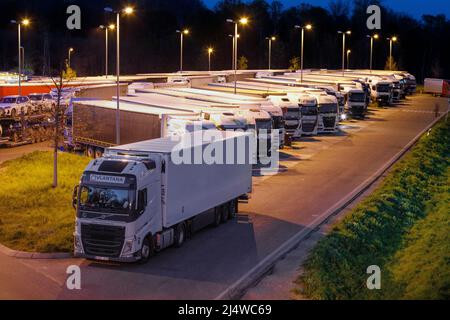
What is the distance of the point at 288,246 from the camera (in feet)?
69.7

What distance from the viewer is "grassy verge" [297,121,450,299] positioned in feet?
54.3

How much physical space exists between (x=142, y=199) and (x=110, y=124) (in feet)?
58.5

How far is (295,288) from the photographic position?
17.0 meters

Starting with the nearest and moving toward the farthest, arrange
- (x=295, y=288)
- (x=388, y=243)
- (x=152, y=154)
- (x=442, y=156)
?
(x=295, y=288), (x=152, y=154), (x=388, y=243), (x=442, y=156)

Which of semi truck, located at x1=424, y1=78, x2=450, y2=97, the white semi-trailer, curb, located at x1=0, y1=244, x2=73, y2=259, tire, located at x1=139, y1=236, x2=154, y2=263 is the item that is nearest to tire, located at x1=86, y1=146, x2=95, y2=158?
the white semi-trailer

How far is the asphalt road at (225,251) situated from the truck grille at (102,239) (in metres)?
0.44

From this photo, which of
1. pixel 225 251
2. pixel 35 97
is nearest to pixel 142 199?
pixel 225 251

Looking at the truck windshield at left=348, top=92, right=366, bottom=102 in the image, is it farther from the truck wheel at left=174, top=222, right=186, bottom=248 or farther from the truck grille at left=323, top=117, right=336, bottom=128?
the truck wheel at left=174, top=222, right=186, bottom=248

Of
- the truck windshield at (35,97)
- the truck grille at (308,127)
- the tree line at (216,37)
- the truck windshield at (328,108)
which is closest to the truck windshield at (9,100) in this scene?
the truck windshield at (35,97)

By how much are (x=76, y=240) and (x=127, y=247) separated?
55.0 inches

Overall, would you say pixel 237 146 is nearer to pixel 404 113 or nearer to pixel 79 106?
pixel 79 106

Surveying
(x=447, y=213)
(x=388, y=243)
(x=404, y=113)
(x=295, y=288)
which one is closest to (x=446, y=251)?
(x=388, y=243)

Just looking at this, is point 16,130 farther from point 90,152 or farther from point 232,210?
point 232,210

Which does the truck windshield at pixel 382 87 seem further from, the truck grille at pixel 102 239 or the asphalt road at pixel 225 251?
the truck grille at pixel 102 239
